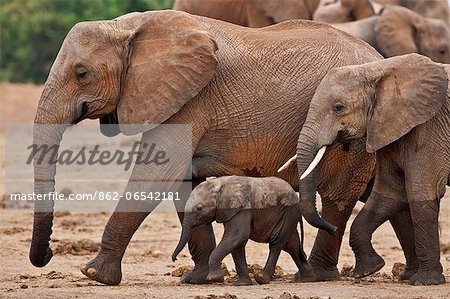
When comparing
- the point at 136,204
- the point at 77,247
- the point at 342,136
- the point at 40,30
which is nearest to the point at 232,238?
the point at 136,204

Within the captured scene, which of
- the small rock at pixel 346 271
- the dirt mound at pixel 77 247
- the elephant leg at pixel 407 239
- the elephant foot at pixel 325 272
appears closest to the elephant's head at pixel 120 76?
the elephant foot at pixel 325 272

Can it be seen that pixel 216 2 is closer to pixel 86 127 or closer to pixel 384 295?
pixel 86 127

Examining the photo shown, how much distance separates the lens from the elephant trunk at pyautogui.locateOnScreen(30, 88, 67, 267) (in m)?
9.16

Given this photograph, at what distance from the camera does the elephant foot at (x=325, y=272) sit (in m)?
9.89

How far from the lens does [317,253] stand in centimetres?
999

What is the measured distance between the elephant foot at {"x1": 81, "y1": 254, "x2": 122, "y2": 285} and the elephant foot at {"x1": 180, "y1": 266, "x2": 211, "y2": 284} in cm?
49

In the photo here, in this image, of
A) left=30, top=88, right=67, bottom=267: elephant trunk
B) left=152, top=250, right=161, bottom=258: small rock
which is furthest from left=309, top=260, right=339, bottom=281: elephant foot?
left=152, top=250, right=161, bottom=258: small rock

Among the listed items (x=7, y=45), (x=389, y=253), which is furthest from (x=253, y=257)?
(x=7, y=45)

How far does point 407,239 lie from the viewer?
10.0 meters

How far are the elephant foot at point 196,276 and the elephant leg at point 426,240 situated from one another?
1.36m

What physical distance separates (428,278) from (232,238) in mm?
1271

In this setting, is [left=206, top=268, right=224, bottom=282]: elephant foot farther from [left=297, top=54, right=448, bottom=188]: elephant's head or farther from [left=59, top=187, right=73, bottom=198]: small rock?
[left=59, top=187, right=73, bottom=198]: small rock

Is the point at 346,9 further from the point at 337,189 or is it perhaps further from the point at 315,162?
the point at 315,162

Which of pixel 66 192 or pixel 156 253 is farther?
pixel 66 192
